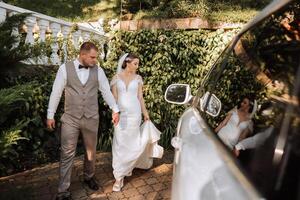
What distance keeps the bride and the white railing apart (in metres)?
1.94

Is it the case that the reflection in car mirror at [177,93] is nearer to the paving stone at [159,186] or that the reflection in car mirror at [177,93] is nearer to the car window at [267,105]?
the car window at [267,105]

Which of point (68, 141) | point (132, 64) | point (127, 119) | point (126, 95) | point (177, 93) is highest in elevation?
point (132, 64)

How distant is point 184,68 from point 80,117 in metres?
3.46

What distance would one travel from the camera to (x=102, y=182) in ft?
17.2

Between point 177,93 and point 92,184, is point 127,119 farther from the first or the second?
point 177,93

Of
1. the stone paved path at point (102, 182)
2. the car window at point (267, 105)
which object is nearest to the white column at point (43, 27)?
the stone paved path at point (102, 182)

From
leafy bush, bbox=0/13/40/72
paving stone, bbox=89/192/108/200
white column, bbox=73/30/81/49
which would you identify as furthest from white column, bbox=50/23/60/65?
paving stone, bbox=89/192/108/200

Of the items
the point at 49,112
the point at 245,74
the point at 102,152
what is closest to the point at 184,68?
the point at 102,152

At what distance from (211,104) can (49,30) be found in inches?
227

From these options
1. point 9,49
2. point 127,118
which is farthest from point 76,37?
point 9,49

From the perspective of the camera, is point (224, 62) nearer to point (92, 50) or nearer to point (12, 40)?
point (92, 50)

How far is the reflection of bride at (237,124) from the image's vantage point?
1.78 m

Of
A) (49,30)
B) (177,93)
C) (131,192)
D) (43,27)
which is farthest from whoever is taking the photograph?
(49,30)

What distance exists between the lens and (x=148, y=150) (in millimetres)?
5438
